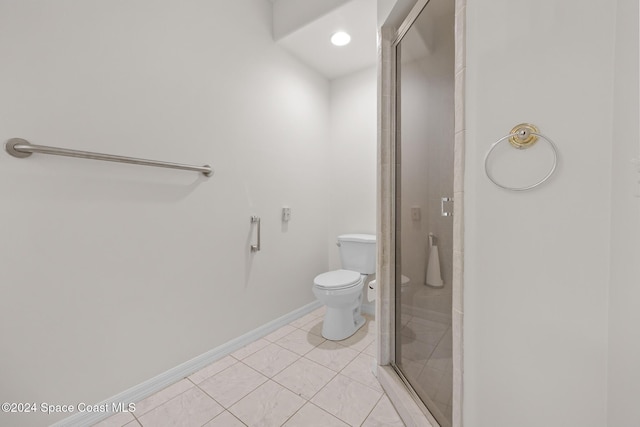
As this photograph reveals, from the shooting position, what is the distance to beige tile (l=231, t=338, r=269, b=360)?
66.2 inches

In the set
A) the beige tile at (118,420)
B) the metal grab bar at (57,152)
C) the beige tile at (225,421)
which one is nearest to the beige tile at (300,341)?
the beige tile at (225,421)

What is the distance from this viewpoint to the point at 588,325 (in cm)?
59

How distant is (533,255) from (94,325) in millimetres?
1746

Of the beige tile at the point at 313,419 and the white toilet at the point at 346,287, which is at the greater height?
the white toilet at the point at 346,287

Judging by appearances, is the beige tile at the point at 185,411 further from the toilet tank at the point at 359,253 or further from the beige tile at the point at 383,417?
the toilet tank at the point at 359,253

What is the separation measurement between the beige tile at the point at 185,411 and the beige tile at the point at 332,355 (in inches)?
24.5

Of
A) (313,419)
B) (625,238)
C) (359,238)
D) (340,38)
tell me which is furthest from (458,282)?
(340,38)

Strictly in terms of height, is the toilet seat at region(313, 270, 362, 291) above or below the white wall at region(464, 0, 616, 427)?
below

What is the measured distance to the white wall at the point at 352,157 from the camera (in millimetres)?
2287

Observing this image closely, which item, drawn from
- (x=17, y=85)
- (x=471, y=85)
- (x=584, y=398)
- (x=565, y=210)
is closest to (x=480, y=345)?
(x=584, y=398)

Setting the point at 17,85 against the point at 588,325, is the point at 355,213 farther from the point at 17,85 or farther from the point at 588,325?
the point at 17,85

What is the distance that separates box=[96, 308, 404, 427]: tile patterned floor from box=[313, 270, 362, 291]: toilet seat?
428mm

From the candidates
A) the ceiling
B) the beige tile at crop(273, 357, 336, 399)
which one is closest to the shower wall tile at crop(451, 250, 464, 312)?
the beige tile at crop(273, 357, 336, 399)

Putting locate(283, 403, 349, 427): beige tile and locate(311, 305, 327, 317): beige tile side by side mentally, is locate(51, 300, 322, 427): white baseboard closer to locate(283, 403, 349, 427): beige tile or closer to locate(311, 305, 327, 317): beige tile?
locate(311, 305, 327, 317): beige tile
